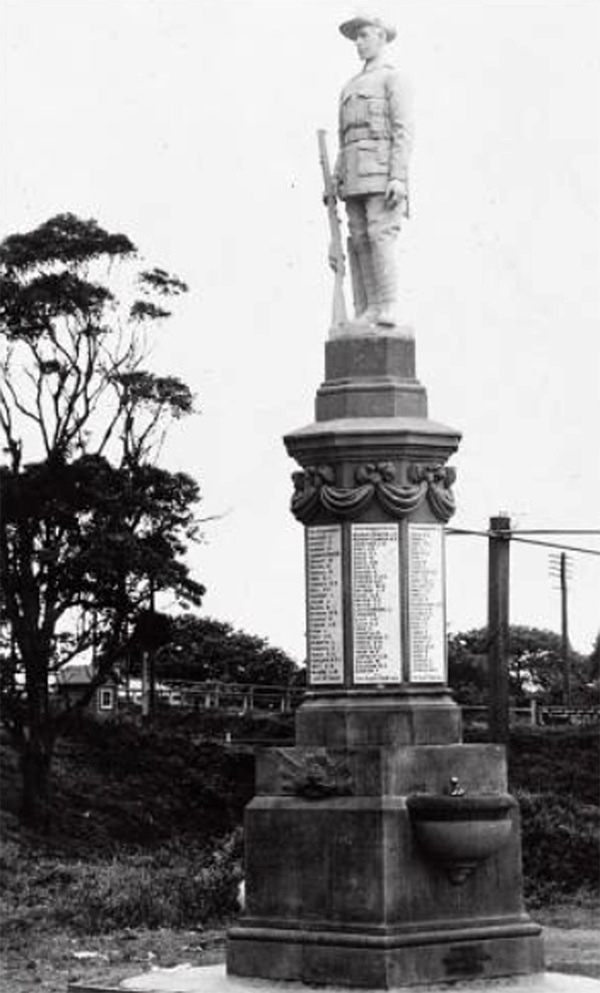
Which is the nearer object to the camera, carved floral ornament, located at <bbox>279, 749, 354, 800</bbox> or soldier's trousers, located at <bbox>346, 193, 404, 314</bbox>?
carved floral ornament, located at <bbox>279, 749, 354, 800</bbox>

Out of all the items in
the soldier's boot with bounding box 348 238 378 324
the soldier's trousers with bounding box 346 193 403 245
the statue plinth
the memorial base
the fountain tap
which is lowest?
the memorial base

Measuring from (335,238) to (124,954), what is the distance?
6109mm

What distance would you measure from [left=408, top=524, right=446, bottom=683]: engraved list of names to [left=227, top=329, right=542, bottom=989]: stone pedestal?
12 millimetres

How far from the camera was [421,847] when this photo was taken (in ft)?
45.6

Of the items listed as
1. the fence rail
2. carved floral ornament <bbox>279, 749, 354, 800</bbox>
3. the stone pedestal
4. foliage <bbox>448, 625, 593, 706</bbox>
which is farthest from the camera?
foliage <bbox>448, 625, 593, 706</bbox>

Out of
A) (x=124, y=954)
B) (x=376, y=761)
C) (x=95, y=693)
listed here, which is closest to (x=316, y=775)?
(x=376, y=761)

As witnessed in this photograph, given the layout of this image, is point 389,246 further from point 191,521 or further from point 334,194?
point 191,521

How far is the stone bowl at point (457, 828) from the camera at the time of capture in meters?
13.8

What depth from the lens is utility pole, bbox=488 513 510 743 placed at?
28.8 metres

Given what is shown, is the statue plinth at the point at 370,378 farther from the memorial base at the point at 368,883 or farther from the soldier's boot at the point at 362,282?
the memorial base at the point at 368,883

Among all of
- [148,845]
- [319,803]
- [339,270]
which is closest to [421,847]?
[319,803]

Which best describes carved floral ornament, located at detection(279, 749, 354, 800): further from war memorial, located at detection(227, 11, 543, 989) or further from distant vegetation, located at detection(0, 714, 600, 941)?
distant vegetation, located at detection(0, 714, 600, 941)

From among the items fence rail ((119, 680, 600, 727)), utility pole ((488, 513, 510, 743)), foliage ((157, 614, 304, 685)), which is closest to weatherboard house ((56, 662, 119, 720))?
fence rail ((119, 680, 600, 727))

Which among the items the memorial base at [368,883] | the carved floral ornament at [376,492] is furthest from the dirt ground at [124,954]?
the carved floral ornament at [376,492]
